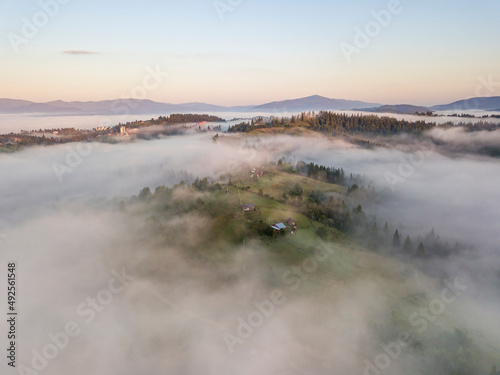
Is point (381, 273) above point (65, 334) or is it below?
above

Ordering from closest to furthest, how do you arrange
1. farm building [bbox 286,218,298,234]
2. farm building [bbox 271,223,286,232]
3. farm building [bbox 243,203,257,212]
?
farm building [bbox 271,223,286,232] → farm building [bbox 286,218,298,234] → farm building [bbox 243,203,257,212]

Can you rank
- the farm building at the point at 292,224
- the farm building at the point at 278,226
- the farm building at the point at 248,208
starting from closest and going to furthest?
the farm building at the point at 278,226 → the farm building at the point at 292,224 → the farm building at the point at 248,208

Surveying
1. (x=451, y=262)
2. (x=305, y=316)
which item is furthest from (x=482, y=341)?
(x=451, y=262)

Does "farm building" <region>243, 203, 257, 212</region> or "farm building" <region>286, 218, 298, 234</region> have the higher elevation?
"farm building" <region>243, 203, 257, 212</region>

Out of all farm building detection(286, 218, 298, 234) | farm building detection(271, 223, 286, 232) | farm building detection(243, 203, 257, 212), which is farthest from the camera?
farm building detection(243, 203, 257, 212)

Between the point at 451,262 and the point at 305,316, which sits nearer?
the point at 305,316

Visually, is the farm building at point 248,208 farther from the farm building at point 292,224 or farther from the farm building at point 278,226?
the farm building at point 292,224

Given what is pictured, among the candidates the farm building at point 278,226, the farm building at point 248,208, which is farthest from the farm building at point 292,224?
the farm building at point 248,208

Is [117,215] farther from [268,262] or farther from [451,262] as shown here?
[451,262]

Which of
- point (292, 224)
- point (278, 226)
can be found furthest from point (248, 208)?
point (292, 224)

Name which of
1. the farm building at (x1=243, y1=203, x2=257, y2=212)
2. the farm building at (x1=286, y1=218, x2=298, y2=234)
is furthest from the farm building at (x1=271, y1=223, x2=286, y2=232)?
the farm building at (x1=243, y1=203, x2=257, y2=212)

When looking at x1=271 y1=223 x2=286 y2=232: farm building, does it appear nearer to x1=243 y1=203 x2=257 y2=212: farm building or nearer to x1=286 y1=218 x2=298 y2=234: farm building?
x1=286 y1=218 x2=298 y2=234: farm building
